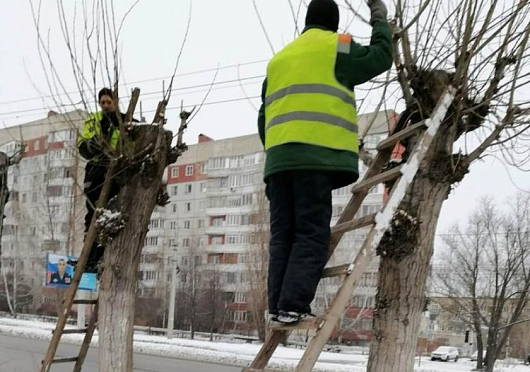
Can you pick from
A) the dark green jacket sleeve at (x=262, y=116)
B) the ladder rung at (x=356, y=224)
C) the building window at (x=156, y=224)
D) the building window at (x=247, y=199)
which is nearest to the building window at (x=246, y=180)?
the building window at (x=247, y=199)

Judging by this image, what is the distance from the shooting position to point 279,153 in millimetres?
3199

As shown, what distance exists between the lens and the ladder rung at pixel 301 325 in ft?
9.47

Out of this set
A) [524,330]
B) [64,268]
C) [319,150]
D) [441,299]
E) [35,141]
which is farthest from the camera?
[524,330]

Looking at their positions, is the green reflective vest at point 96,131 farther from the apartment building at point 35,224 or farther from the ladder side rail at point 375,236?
the apartment building at point 35,224

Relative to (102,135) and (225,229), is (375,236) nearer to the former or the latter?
(102,135)

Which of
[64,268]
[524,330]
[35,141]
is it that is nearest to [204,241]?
[35,141]

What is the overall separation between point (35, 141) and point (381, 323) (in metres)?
51.2

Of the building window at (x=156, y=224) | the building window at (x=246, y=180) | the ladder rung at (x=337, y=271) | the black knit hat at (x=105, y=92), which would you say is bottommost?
the ladder rung at (x=337, y=271)

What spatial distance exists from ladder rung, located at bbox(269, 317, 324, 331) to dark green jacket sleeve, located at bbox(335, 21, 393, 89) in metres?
1.23

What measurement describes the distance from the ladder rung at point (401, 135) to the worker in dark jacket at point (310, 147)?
1.34 feet

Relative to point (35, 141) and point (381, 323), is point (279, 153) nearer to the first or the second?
point (381, 323)

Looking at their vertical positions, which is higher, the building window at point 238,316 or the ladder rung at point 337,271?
the ladder rung at point 337,271

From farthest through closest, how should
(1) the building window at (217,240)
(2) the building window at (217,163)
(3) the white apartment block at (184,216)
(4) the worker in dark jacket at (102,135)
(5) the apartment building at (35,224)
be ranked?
(1) the building window at (217,240) < (2) the building window at (217,163) < (3) the white apartment block at (184,216) < (5) the apartment building at (35,224) < (4) the worker in dark jacket at (102,135)

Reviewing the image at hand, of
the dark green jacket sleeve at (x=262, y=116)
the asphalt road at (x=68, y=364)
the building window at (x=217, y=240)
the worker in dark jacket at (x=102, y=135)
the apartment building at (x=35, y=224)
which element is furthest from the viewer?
the building window at (x=217, y=240)
